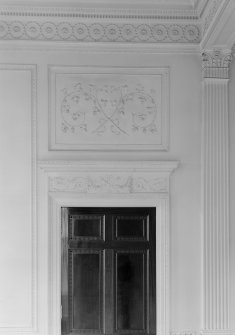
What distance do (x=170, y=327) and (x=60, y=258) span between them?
0.95 metres

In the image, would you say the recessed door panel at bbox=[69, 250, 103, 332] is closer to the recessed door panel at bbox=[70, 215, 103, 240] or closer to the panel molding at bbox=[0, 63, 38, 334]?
the recessed door panel at bbox=[70, 215, 103, 240]

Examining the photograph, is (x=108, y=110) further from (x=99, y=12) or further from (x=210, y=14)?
(x=210, y=14)

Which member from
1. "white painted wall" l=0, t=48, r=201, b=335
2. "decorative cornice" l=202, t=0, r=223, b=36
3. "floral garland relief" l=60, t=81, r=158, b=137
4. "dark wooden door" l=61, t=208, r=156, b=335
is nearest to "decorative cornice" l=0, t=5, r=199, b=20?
"decorative cornice" l=202, t=0, r=223, b=36

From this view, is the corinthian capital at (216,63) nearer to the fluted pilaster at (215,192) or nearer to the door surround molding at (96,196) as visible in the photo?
the fluted pilaster at (215,192)

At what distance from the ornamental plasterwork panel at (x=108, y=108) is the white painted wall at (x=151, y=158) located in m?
0.06

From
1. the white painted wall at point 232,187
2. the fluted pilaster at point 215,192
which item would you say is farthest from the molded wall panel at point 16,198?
the white painted wall at point 232,187

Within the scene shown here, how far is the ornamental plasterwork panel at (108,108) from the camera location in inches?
147

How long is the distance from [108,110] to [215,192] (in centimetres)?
99

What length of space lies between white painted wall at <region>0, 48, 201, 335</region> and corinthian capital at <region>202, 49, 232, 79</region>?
0.27ft

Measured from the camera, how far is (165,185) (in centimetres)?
372

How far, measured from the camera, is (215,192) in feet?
12.1

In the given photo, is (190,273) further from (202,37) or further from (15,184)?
(202,37)

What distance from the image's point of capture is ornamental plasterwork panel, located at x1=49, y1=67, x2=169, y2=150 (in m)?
3.73

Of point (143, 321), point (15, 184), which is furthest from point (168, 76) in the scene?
point (143, 321)
